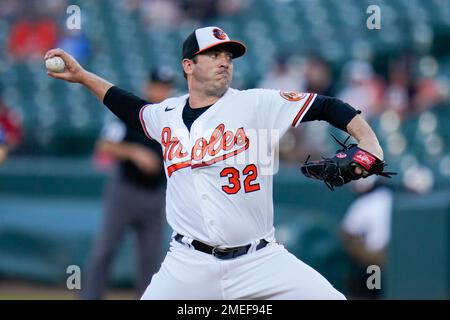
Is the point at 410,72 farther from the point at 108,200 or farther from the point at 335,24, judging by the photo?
the point at 108,200

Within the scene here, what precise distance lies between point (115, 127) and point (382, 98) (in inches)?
127

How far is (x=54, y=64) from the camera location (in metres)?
4.72

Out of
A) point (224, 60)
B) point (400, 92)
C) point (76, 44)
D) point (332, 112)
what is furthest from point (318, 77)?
point (332, 112)

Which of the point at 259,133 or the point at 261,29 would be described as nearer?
the point at 259,133

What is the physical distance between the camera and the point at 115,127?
7.44m

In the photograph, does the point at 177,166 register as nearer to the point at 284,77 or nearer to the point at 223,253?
the point at 223,253

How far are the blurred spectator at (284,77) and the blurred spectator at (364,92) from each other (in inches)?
23.5

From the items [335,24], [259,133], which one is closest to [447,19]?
[335,24]

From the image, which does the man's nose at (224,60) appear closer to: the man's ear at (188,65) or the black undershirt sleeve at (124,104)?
the man's ear at (188,65)

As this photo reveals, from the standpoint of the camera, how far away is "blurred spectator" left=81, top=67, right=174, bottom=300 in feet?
23.4

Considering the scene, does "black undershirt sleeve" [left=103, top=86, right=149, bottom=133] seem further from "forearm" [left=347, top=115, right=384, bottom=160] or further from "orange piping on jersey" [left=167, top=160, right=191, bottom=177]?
"forearm" [left=347, top=115, right=384, bottom=160]

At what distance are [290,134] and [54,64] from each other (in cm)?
480

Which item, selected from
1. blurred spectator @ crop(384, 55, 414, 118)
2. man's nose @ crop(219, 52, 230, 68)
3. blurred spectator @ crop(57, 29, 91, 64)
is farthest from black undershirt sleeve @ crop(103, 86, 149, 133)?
blurred spectator @ crop(57, 29, 91, 64)

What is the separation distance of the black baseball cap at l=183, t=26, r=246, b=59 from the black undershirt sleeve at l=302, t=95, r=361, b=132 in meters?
0.48
